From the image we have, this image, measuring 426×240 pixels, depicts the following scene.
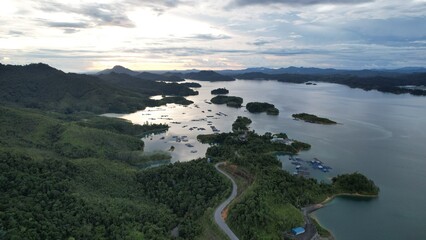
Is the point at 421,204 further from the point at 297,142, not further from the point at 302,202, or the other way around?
the point at 297,142

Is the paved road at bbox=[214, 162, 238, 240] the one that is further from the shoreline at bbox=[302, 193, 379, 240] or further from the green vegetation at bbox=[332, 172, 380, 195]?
the green vegetation at bbox=[332, 172, 380, 195]

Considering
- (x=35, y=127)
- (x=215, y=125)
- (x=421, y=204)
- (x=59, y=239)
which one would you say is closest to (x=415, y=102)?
(x=215, y=125)

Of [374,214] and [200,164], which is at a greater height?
[200,164]

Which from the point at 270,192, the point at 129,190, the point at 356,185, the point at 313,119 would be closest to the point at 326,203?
the point at 356,185

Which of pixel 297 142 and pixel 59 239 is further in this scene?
pixel 297 142

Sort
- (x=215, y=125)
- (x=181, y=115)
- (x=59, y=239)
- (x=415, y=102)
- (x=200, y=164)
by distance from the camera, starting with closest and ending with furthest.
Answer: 1. (x=59, y=239)
2. (x=200, y=164)
3. (x=215, y=125)
4. (x=181, y=115)
5. (x=415, y=102)

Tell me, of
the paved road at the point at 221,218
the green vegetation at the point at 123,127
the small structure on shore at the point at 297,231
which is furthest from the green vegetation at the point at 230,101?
the small structure on shore at the point at 297,231

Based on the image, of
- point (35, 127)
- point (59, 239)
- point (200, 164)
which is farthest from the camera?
point (35, 127)

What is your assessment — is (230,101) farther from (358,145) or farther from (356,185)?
(356,185)
